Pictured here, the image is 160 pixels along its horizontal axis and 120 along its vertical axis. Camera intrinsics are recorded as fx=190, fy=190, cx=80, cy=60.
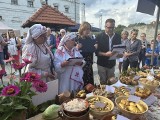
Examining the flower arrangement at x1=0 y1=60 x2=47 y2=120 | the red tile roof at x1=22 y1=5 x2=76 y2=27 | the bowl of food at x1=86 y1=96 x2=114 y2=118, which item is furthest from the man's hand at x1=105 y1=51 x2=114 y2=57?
the red tile roof at x1=22 y1=5 x2=76 y2=27

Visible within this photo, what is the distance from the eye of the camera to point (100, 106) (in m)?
1.44

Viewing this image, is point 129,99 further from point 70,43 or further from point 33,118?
point 70,43

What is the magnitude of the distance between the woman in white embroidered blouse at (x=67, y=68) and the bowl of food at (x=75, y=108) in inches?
37.7

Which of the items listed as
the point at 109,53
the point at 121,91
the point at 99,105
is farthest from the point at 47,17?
the point at 99,105

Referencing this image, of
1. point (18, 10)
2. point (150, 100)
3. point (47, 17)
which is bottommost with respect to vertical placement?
point (150, 100)

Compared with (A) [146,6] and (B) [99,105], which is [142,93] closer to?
(B) [99,105]

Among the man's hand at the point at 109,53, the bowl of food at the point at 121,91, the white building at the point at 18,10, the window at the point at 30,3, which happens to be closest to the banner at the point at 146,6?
the man's hand at the point at 109,53

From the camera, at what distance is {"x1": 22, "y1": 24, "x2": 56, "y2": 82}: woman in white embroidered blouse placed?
6.57 feet

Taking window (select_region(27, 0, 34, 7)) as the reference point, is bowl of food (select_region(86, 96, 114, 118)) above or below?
below

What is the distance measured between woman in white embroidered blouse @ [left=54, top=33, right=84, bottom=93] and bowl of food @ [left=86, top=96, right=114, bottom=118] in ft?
2.36

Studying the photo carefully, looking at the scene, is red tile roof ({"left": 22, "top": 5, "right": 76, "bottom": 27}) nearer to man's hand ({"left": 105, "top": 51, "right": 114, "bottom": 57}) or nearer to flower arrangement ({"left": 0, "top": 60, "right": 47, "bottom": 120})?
man's hand ({"left": 105, "top": 51, "right": 114, "bottom": 57})

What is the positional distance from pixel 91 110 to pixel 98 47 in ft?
5.75

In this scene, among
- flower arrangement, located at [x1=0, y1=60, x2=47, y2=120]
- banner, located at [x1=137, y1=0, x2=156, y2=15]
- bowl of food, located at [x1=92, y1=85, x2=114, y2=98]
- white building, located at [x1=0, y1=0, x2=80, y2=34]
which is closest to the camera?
flower arrangement, located at [x1=0, y1=60, x2=47, y2=120]

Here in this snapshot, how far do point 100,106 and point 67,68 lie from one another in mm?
983
